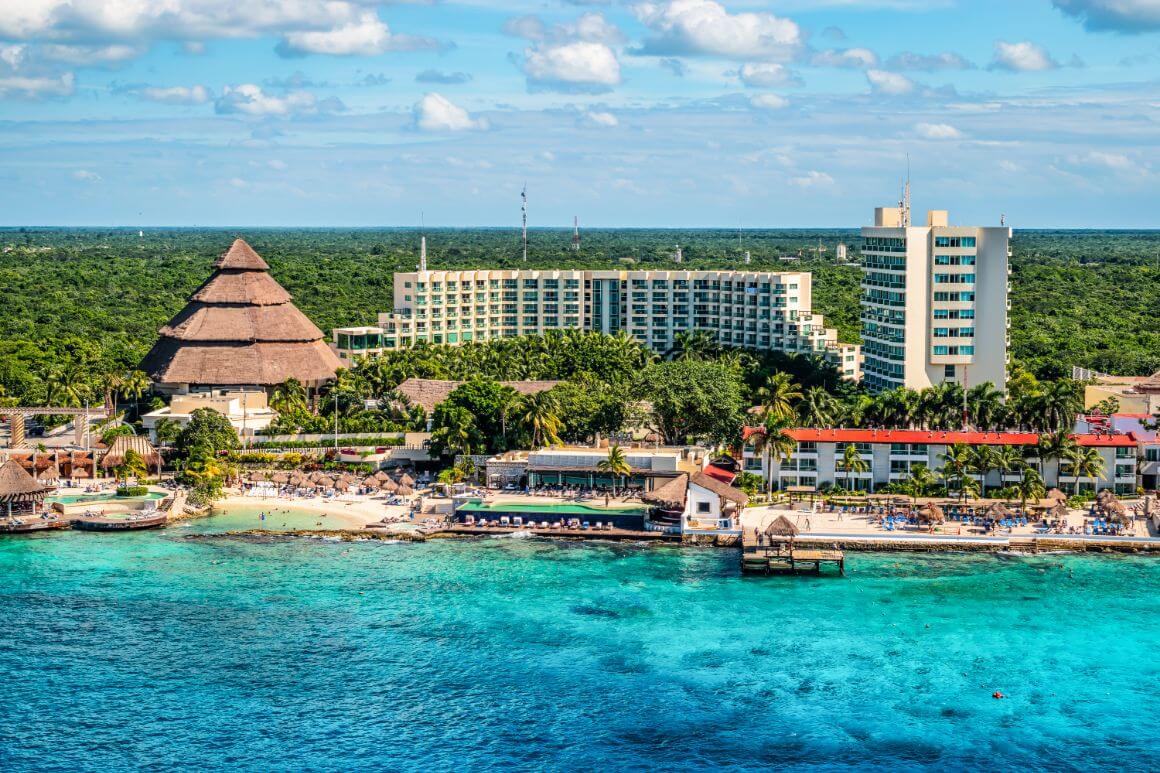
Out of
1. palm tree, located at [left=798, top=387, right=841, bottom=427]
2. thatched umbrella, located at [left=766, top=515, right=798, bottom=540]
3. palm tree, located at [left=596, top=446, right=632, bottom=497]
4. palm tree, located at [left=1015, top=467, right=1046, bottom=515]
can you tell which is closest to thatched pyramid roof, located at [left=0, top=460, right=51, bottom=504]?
palm tree, located at [left=596, top=446, right=632, bottom=497]

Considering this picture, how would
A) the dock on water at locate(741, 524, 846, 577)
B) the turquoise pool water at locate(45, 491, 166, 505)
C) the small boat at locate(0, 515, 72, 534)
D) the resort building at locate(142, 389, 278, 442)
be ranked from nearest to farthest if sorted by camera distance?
the dock on water at locate(741, 524, 846, 577) < the small boat at locate(0, 515, 72, 534) < the turquoise pool water at locate(45, 491, 166, 505) < the resort building at locate(142, 389, 278, 442)

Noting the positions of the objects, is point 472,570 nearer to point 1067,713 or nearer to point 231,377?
point 1067,713

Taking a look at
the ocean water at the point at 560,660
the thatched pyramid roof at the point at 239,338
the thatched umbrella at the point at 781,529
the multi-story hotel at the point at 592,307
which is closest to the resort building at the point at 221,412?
the thatched pyramid roof at the point at 239,338

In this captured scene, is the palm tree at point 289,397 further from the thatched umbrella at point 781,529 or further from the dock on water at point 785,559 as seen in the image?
the dock on water at point 785,559

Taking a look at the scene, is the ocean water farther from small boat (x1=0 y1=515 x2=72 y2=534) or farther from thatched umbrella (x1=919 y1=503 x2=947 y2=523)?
thatched umbrella (x1=919 y1=503 x2=947 y2=523)

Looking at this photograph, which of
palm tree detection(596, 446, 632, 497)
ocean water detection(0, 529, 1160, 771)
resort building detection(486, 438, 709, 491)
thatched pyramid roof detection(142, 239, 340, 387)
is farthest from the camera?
thatched pyramid roof detection(142, 239, 340, 387)
